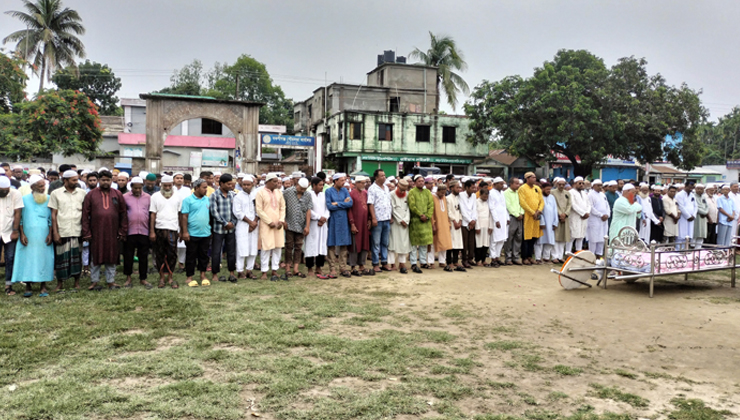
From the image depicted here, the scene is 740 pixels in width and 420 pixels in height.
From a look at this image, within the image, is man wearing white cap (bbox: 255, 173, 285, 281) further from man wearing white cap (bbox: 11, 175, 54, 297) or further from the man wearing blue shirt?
man wearing white cap (bbox: 11, 175, 54, 297)

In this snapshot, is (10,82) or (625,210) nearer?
(625,210)

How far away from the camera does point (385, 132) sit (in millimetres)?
34406

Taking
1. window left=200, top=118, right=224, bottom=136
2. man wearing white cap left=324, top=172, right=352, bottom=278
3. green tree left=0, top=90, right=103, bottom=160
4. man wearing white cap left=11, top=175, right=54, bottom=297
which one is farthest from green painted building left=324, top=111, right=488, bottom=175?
man wearing white cap left=11, top=175, right=54, bottom=297

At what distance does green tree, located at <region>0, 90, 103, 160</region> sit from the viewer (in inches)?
839

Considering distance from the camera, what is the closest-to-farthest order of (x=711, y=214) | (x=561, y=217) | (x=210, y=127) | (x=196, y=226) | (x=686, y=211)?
(x=196, y=226)
(x=561, y=217)
(x=686, y=211)
(x=711, y=214)
(x=210, y=127)

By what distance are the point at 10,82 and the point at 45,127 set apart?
14.7ft

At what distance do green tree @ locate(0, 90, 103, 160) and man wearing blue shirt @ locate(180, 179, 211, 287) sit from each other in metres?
17.2

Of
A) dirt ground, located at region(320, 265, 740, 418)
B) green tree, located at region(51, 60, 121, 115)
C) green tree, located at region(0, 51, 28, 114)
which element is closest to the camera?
dirt ground, located at region(320, 265, 740, 418)

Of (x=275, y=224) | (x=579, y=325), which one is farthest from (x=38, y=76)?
(x=579, y=325)

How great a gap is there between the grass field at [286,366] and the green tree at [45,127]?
58.0 feet

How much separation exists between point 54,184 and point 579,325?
912 cm

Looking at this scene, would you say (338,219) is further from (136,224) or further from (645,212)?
(645,212)

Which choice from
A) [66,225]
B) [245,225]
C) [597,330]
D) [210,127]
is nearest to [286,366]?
[597,330]

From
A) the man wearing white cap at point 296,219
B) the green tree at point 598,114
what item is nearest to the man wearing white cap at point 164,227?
the man wearing white cap at point 296,219
